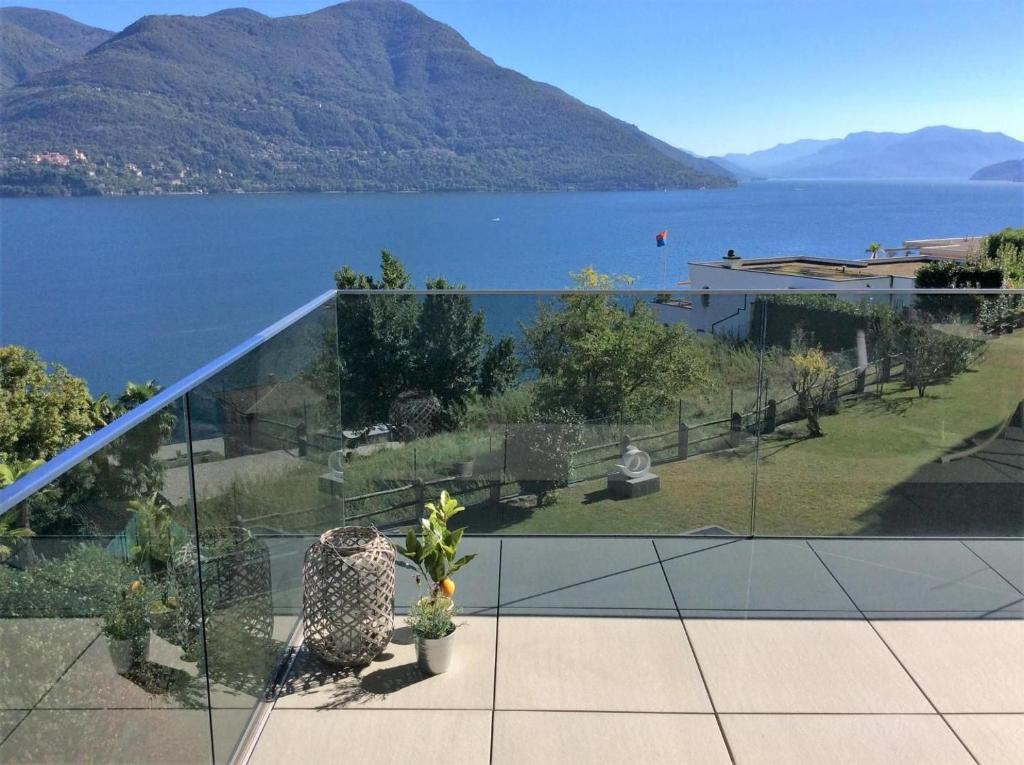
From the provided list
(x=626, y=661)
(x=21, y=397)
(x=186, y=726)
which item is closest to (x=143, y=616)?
(x=186, y=726)

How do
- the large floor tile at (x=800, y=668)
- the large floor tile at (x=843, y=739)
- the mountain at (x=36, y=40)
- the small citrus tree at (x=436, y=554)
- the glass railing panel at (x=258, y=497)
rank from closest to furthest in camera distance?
the glass railing panel at (x=258, y=497), the large floor tile at (x=843, y=739), the large floor tile at (x=800, y=668), the small citrus tree at (x=436, y=554), the mountain at (x=36, y=40)

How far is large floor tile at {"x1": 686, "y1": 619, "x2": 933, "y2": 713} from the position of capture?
2.61 metres

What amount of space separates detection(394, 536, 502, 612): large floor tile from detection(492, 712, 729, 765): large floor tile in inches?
30.3

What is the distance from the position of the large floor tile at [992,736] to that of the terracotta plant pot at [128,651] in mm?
2179

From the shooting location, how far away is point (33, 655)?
1.21 meters

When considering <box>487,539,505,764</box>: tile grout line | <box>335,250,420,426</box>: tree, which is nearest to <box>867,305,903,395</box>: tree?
<box>487,539,505,764</box>: tile grout line

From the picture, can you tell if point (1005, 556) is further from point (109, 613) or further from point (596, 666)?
point (109, 613)

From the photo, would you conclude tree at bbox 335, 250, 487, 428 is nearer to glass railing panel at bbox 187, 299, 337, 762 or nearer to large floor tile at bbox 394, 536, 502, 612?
glass railing panel at bbox 187, 299, 337, 762

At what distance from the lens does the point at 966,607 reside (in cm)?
322

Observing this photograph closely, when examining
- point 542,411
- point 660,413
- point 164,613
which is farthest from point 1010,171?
point 164,613

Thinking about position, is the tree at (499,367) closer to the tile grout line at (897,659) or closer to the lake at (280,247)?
the tile grout line at (897,659)

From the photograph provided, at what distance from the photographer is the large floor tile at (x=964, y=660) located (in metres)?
2.62

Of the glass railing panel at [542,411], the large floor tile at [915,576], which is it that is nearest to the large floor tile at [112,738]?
the glass railing panel at [542,411]

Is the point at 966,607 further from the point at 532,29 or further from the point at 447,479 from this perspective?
the point at 532,29
